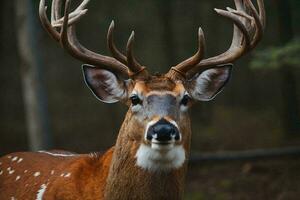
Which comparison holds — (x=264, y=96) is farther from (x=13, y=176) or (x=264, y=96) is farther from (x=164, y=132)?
(x=164, y=132)

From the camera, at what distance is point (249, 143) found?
14312 millimetres

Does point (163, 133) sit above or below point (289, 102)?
above

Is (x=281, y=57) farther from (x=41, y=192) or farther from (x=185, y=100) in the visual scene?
(x=41, y=192)

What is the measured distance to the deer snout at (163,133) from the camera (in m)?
5.66

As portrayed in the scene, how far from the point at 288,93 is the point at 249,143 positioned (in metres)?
1.33

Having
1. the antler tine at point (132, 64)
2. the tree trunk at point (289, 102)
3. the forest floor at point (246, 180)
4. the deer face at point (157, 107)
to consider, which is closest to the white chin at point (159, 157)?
the deer face at point (157, 107)

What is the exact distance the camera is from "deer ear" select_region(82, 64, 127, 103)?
21.5 feet

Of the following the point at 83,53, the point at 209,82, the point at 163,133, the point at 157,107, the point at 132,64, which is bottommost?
the point at 163,133

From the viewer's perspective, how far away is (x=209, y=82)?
675 cm

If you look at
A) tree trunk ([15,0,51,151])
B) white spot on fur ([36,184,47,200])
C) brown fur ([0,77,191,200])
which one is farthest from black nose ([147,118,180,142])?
tree trunk ([15,0,51,151])

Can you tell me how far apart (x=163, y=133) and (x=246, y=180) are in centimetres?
624

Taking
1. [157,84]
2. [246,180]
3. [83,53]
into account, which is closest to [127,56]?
[157,84]

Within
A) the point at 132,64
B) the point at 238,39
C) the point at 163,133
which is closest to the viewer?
the point at 163,133

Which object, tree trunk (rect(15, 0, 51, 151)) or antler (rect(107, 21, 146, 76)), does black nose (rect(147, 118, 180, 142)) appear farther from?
tree trunk (rect(15, 0, 51, 151))
